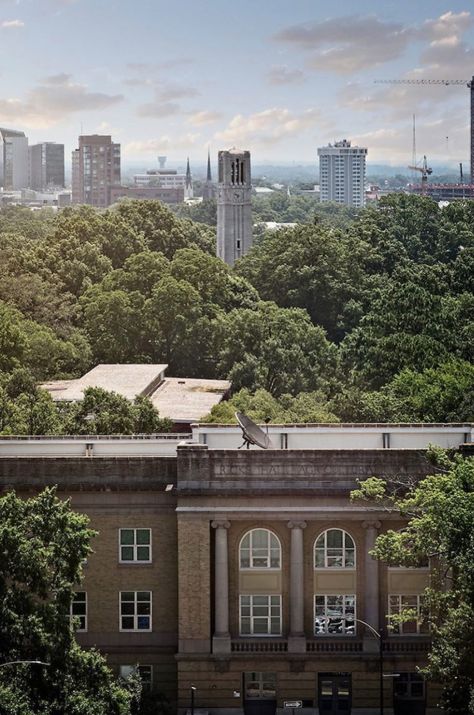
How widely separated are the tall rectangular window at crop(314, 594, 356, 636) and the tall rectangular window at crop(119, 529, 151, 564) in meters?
6.06

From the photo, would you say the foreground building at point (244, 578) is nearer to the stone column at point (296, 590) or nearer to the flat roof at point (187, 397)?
the stone column at point (296, 590)

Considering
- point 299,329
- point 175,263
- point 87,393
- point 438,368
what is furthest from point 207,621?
point 175,263

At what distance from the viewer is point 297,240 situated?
180750 mm

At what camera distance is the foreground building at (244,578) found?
194ft

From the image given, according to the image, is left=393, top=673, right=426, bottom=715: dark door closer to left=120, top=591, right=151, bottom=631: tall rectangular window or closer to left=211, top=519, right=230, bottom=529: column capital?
left=211, top=519, right=230, bottom=529: column capital

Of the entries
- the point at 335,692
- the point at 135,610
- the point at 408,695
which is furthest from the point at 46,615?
the point at 408,695

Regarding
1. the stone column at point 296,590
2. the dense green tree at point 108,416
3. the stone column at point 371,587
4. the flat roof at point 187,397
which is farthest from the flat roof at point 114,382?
the stone column at point 371,587

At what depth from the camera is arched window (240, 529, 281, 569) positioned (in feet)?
196

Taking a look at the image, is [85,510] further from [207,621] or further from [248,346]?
[248,346]

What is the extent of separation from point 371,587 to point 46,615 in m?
12.7

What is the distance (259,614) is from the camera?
6019 cm

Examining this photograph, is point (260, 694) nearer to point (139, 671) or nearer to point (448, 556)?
point (139, 671)

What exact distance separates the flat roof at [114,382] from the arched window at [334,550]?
4668cm

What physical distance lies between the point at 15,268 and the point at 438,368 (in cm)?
5927
